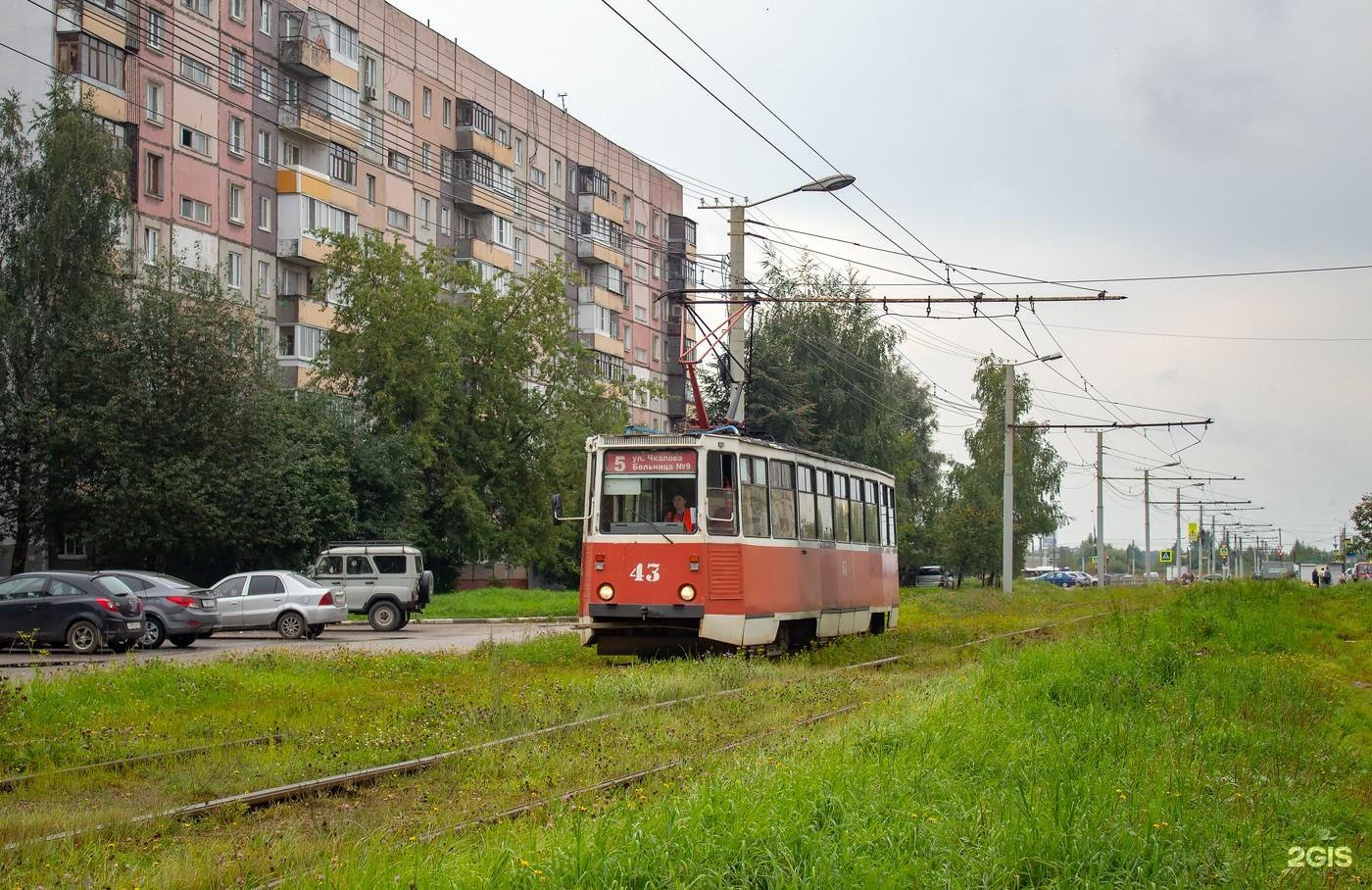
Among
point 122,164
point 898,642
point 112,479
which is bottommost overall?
point 898,642

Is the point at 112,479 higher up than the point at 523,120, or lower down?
lower down

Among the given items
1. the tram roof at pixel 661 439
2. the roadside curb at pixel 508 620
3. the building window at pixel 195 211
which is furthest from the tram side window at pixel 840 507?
the building window at pixel 195 211

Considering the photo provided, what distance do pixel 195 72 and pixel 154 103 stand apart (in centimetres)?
230

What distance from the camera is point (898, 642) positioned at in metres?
24.9

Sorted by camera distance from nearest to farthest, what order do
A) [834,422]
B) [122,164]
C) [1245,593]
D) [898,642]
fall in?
[898,642], [1245,593], [122,164], [834,422]

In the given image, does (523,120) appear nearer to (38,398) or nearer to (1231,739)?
(38,398)

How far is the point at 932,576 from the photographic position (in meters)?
84.1

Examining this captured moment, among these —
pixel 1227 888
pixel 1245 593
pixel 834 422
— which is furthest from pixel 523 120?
pixel 1227 888

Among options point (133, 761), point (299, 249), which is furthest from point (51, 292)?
point (133, 761)

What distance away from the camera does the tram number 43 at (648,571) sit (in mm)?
18812

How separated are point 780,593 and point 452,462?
32.2 metres

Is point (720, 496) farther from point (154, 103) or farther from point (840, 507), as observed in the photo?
point (154, 103)

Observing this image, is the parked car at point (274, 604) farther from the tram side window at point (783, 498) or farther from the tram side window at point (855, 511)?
the tram side window at point (783, 498)

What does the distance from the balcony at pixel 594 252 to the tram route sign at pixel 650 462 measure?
5418 cm
